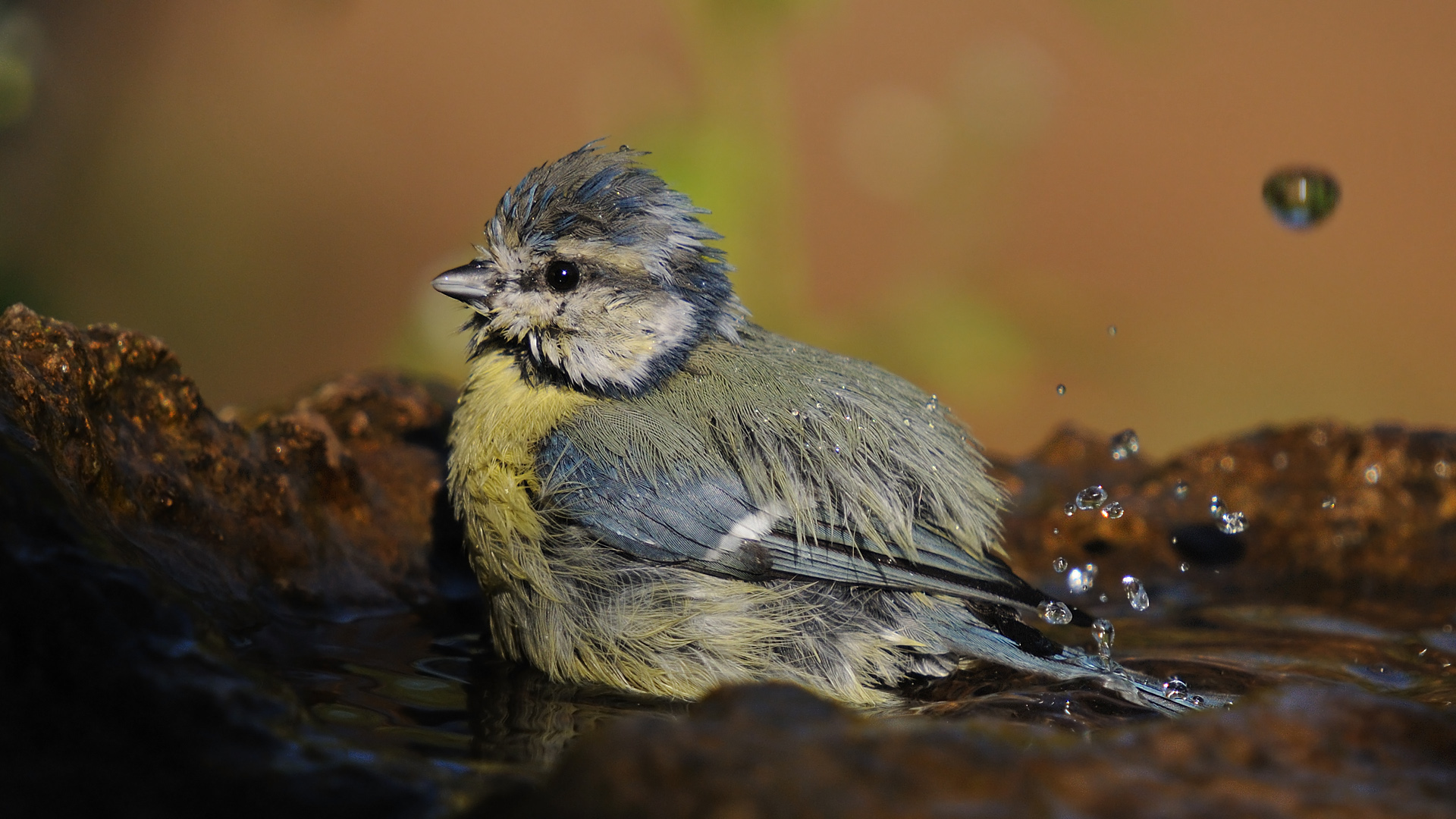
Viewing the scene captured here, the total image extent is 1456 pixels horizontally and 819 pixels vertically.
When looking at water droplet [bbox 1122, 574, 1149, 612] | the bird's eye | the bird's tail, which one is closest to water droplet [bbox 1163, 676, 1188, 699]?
the bird's tail

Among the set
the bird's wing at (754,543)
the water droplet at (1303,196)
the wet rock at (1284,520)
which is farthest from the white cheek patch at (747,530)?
the water droplet at (1303,196)

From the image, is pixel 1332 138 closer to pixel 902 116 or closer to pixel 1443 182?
pixel 1443 182

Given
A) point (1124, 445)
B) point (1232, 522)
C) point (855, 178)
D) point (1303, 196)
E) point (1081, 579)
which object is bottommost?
point (1081, 579)

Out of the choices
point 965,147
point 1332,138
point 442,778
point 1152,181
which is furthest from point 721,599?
point 1332,138

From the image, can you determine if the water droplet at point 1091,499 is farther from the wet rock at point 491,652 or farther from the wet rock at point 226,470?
the wet rock at point 226,470

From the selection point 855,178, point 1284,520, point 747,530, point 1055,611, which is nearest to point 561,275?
point 747,530

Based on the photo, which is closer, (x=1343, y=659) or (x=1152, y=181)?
(x=1343, y=659)

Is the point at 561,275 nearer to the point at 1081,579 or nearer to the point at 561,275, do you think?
the point at 561,275
